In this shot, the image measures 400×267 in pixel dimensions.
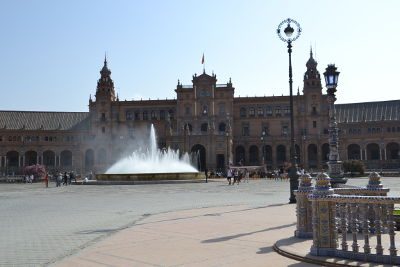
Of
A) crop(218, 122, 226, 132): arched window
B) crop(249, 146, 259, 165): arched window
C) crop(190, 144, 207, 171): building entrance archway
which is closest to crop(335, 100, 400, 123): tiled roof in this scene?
crop(249, 146, 259, 165): arched window

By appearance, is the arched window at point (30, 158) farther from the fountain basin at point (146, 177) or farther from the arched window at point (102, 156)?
the fountain basin at point (146, 177)

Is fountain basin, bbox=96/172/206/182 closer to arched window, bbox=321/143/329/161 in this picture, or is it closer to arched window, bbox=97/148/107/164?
arched window, bbox=97/148/107/164

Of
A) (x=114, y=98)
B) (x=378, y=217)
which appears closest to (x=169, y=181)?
(x=378, y=217)

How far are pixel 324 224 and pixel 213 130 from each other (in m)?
87.9

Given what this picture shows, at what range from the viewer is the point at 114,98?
11362 centimetres

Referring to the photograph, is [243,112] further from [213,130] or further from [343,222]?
[343,222]

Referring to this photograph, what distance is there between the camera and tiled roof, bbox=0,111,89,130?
4449 inches

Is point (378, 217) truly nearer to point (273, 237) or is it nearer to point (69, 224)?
point (273, 237)

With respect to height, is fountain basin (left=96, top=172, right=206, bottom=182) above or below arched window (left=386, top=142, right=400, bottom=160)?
below

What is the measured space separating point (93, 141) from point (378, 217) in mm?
103154

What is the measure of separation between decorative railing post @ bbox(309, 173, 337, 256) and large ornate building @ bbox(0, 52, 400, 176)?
278 ft

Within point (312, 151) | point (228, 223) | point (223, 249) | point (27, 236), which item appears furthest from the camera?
point (312, 151)

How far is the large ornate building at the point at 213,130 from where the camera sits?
98.5 metres

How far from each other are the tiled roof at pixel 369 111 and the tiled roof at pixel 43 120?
62051 mm
